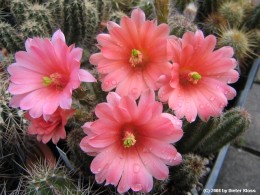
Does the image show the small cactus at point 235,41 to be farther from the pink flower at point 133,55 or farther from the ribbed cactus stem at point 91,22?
the pink flower at point 133,55

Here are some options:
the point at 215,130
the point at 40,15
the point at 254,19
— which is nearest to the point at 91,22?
the point at 40,15

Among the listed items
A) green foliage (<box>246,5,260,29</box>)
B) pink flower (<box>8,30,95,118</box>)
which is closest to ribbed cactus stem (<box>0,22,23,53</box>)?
pink flower (<box>8,30,95,118</box>)

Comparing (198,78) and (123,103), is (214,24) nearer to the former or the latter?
(198,78)

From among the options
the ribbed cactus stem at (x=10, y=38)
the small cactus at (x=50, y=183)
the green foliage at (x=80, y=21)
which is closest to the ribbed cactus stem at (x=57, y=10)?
the green foliage at (x=80, y=21)

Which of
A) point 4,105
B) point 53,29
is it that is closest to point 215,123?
point 4,105

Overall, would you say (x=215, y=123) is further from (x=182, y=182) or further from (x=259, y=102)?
(x=259, y=102)
